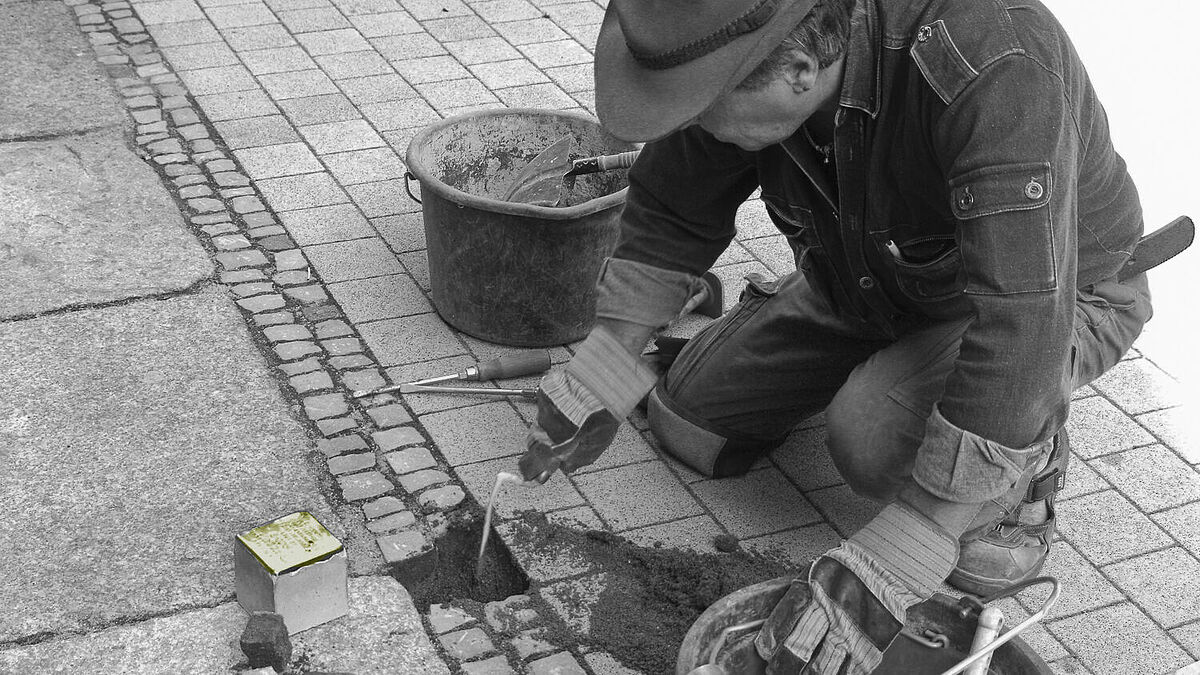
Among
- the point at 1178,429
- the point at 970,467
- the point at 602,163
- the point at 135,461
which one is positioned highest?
the point at 970,467

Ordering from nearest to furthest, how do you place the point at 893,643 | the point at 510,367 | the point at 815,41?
the point at 815,41
the point at 893,643
the point at 510,367

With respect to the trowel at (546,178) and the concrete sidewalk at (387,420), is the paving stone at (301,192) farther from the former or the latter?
the trowel at (546,178)

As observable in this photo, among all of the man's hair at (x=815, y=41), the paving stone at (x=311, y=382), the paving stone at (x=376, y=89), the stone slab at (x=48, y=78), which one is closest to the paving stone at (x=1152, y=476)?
the man's hair at (x=815, y=41)

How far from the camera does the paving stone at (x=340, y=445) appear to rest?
3459 mm

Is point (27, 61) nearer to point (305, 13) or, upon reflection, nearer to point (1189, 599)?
point (305, 13)

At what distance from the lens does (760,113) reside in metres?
2.34

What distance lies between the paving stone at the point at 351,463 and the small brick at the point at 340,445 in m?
0.02

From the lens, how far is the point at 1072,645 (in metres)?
2.97

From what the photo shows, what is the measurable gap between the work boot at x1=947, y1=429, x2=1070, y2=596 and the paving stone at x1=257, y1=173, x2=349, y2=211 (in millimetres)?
2599

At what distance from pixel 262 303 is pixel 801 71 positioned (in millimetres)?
2305

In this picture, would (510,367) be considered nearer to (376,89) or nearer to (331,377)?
(331,377)

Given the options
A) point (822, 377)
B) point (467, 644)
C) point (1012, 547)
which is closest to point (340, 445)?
point (467, 644)

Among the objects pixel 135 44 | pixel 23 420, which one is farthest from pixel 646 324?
pixel 135 44

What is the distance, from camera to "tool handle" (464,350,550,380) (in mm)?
3715
